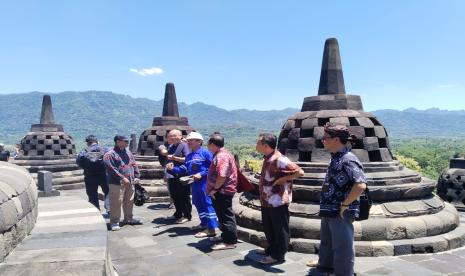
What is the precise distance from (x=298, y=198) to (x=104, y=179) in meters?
4.36

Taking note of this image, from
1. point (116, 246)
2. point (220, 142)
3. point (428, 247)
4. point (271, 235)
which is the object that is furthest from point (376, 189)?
point (116, 246)

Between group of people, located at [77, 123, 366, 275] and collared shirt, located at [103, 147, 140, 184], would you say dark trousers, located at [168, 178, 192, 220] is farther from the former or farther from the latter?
collared shirt, located at [103, 147, 140, 184]

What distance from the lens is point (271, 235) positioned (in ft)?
16.6

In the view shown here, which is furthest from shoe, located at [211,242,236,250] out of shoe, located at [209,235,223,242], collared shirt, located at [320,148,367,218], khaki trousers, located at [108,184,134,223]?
khaki trousers, located at [108,184,134,223]

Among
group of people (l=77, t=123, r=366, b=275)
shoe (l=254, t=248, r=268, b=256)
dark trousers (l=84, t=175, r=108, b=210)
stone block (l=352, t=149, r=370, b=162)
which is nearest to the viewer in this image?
group of people (l=77, t=123, r=366, b=275)

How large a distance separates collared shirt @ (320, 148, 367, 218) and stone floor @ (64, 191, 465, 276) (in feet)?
3.80

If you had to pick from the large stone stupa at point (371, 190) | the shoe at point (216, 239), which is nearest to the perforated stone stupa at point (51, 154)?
the large stone stupa at point (371, 190)

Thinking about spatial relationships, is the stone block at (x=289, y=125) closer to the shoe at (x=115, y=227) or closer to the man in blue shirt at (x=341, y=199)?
the man in blue shirt at (x=341, y=199)

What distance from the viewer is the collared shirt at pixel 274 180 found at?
15.7 ft

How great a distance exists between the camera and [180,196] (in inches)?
290

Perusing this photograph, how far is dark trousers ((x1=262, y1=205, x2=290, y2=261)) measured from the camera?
191 inches

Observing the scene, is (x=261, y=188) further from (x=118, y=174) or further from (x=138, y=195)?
(x=138, y=195)

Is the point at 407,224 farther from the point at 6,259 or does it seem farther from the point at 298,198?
the point at 6,259

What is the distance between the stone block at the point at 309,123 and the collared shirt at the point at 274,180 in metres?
2.30
